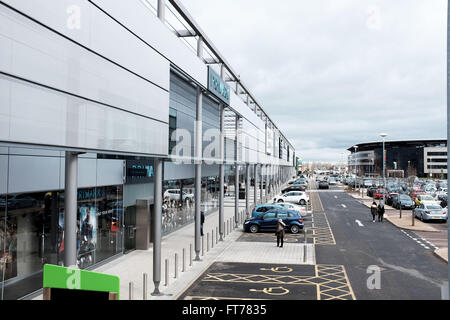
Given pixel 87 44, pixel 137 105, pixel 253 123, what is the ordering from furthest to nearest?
pixel 253 123 < pixel 137 105 < pixel 87 44

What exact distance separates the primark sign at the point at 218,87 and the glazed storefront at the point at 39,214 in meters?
5.65

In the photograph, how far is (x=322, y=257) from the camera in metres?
15.1

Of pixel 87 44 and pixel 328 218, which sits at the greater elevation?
pixel 87 44

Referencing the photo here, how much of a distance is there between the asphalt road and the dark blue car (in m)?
2.29

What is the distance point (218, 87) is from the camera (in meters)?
17.7

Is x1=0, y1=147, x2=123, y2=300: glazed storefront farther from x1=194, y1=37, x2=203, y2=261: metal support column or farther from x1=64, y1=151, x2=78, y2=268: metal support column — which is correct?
x1=194, y1=37, x2=203, y2=261: metal support column

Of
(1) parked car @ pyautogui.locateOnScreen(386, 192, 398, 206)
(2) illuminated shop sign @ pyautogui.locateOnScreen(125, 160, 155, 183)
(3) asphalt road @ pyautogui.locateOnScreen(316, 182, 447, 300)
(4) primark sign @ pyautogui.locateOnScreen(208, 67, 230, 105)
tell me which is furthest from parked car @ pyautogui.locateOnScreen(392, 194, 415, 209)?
(2) illuminated shop sign @ pyautogui.locateOnScreen(125, 160, 155, 183)

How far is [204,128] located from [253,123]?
5.54 metres

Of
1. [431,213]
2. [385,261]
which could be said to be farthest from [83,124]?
[431,213]

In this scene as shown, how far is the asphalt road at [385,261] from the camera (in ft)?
35.5

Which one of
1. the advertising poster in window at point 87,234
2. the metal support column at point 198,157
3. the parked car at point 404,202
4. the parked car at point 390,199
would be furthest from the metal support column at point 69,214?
the parked car at point 390,199

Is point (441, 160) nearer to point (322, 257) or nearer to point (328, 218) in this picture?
point (328, 218)

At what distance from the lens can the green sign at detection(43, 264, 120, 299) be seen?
495 cm
